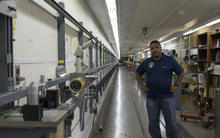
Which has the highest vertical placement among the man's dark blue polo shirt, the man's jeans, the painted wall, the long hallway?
the painted wall

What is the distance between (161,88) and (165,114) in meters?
0.39

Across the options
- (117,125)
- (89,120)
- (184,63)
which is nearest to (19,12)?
(89,120)

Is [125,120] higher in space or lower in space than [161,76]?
lower

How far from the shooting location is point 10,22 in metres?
1.11

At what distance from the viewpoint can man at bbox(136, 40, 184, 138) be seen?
2.41 m

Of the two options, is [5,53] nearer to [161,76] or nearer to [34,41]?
[34,41]

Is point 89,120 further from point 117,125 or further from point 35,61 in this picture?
point 35,61

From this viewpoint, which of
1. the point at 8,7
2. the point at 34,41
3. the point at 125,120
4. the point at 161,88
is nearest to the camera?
the point at 8,7

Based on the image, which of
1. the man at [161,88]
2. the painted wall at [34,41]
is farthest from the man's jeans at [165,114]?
the painted wall at [34,41]

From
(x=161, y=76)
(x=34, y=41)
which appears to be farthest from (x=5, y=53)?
(x=161, y=76)

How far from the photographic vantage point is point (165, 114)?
2432 mm

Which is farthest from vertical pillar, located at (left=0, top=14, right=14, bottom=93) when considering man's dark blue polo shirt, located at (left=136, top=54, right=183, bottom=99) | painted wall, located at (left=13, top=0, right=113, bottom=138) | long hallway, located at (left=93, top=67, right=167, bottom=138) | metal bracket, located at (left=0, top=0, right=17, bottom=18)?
long hallway, located at (left=93, top=67, right=167, bottom=138)

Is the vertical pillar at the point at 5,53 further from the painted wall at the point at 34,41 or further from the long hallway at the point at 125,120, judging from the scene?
the long hallway at the point at 125,120

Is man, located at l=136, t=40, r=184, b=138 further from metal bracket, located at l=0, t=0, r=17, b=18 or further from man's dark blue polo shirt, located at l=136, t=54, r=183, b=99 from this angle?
metal bracket, located at l=0, t=0, r=17, b=18
